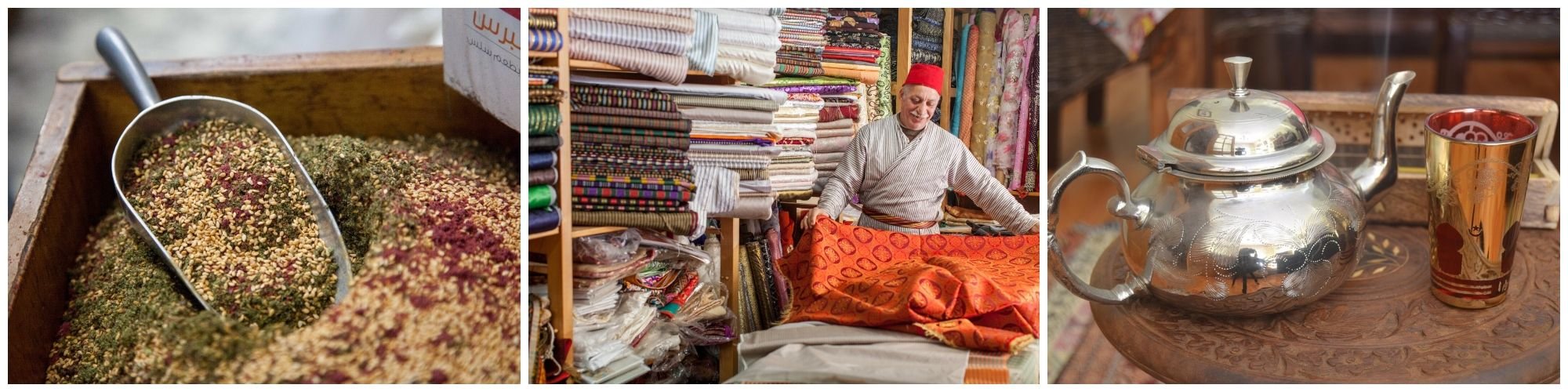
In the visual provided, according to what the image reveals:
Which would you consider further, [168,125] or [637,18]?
[168,125]

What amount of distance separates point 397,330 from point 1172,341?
2.93 feet

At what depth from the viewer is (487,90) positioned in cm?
142

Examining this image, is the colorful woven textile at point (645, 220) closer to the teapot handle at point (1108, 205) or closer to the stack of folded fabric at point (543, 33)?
the stack of folded fabric at point (543, 33)

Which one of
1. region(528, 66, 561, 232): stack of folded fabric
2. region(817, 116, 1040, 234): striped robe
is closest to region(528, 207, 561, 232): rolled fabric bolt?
region(528, 66, 561, 232): stack of folded fabric

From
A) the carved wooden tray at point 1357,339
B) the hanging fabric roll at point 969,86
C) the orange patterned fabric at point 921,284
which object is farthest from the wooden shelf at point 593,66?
the carved wooden tray at point 1357,339

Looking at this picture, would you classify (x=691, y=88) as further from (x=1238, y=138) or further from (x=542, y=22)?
(x=1238, y=138)

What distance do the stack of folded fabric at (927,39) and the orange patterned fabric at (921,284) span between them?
0.92 feet

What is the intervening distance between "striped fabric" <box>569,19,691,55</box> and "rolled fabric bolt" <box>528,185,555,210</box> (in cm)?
20

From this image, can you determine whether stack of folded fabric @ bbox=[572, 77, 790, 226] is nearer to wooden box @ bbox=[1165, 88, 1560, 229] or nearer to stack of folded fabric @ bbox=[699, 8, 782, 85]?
stack of folded fabric @ bbox=[699, 8, 782, 85]

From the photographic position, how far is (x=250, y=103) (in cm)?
175

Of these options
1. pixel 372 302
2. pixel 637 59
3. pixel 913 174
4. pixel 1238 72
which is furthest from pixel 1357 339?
pixel 372 302

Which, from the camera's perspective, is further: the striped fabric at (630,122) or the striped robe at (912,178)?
the striped robe at (912,178)

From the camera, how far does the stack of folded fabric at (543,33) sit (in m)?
1.26

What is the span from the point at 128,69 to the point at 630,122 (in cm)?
90
